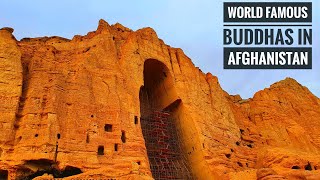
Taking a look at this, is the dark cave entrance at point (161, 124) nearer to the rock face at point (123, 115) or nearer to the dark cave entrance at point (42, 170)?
the rock face at point (123, 115)

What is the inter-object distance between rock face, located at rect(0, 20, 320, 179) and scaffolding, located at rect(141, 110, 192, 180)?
32 cm

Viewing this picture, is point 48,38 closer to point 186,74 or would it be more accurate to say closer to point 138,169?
point 186,74

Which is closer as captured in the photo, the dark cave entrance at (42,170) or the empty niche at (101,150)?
the dark cave entrance at (42,170)

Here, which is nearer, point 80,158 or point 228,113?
point 80,158

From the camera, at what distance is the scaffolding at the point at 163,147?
26547 millimetres

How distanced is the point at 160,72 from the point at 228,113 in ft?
20.6

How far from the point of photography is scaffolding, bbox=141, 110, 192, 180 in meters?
26.5

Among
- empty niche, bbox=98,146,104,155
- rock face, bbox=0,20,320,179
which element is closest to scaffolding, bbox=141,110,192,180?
rock face, bbox=0,20,320,179

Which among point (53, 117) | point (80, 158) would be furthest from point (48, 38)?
point (80, 158)

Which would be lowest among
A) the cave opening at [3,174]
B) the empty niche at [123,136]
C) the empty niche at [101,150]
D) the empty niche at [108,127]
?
the cave opening at [3,174]

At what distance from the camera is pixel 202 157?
2653 centimetres

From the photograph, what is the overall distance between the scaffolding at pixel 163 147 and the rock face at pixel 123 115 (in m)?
0.32

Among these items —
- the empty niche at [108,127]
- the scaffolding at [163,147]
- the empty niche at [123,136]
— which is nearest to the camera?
the empty niche at [123,136]

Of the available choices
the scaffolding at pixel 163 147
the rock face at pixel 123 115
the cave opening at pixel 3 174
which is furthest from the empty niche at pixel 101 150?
the cave opening at pixel 3 174
